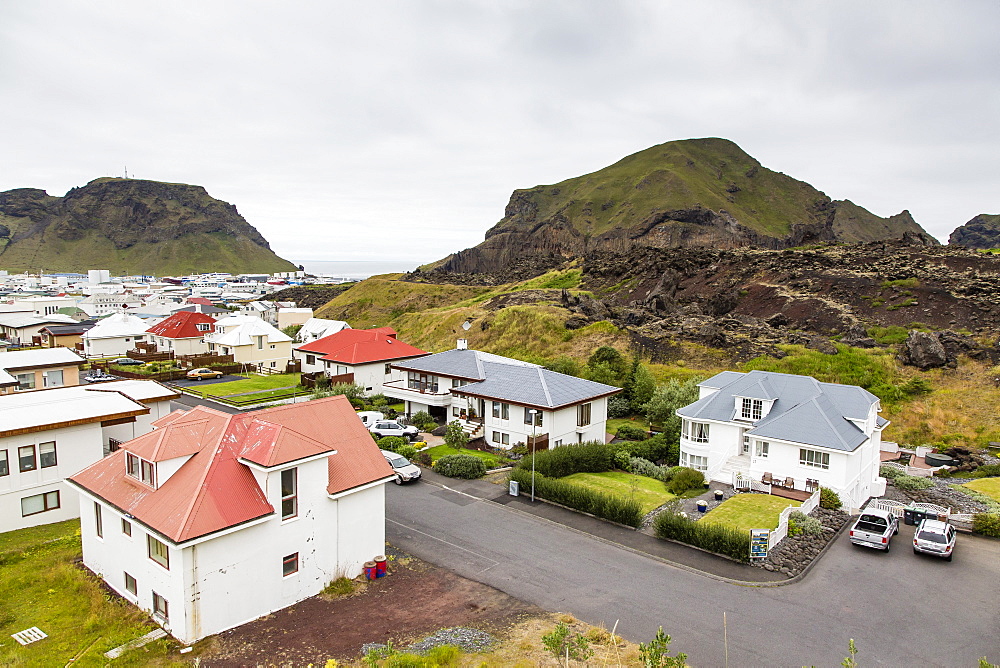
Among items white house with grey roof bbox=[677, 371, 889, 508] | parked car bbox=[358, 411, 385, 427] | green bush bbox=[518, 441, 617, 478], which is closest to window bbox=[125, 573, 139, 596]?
green bush bbox=[518, 441, 617, 478]

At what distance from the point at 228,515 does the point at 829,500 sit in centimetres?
2548

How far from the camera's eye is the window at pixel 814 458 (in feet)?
88.1

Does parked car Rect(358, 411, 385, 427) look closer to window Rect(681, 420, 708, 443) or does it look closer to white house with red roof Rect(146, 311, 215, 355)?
window Rect(681, 420, 708, 443)

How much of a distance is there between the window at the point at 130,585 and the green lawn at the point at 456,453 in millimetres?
16524

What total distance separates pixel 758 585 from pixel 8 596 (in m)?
24.4

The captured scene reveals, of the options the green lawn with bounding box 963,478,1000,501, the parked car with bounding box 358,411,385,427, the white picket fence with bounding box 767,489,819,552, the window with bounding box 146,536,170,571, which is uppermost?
the window with bounding box 146,536,170,571

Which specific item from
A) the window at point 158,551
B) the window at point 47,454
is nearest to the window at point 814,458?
the window at point 158,551

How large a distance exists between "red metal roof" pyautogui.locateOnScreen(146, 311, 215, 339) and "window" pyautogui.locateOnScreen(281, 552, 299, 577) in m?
60.0

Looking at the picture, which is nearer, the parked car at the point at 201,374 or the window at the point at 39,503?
the window at the point at 39,503

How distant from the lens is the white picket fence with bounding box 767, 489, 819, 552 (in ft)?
72.0

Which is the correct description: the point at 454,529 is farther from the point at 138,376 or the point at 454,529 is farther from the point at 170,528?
the point at 138,376

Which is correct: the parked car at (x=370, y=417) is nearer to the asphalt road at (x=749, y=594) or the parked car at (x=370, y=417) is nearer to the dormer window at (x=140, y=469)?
the asphalt road at (x=749, y=594)

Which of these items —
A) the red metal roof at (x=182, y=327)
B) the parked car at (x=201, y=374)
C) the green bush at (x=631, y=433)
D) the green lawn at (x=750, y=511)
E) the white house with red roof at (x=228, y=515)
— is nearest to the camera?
the white house with red roof at (x=228, y=515)

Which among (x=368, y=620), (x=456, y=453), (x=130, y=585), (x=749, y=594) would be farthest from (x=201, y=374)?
(x=749, y=594)
